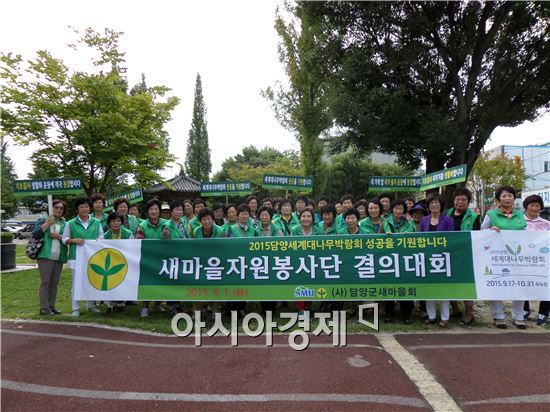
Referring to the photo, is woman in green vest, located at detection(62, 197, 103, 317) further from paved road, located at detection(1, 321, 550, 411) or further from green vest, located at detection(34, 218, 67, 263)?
paved road, located at detection(1, 321, 550, 411)

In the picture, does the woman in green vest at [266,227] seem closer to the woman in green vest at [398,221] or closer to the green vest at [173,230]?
the green vest at [173,230]

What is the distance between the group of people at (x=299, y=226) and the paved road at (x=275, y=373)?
692mm

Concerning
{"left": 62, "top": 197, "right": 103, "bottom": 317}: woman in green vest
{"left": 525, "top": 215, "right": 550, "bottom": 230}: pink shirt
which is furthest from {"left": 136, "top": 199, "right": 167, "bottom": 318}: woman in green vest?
{"left": 525, "top": 215, "right": 550, "bottom": 230}: pink shirt

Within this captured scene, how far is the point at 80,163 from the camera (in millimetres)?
10688

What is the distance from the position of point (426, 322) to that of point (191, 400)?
3.52 m

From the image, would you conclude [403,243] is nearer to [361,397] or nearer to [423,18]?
[361,397]

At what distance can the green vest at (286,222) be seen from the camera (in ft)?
19.5

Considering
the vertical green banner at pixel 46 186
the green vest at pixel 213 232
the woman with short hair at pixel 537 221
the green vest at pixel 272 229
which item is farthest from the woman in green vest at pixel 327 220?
the vertical green banner at pixel 46 186

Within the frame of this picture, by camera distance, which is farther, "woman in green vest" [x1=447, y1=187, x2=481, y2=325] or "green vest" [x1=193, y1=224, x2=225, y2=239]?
"green vest" [x1=193, y1=224, x2=225, y2=239]

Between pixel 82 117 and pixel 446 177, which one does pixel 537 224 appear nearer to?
pixel 446 177

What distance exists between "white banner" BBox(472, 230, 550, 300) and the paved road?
0.56 metres

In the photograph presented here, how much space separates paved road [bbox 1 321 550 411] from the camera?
313 cm

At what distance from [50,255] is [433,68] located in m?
11.2

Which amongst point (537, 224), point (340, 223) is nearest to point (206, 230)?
point (340, 223)
